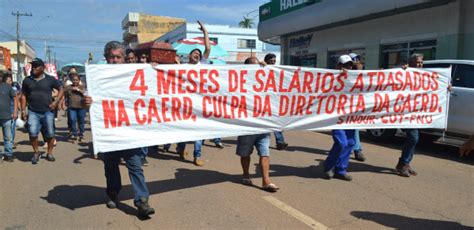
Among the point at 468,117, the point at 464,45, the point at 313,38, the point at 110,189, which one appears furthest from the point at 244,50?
the point at 110,189

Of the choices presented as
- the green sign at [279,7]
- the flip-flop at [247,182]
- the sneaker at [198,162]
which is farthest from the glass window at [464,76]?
the green sign at [279,7]

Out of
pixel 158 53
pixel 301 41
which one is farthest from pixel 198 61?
pixel 301 41

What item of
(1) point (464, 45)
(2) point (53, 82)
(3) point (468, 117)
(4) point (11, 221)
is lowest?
(4) point (11, 221)

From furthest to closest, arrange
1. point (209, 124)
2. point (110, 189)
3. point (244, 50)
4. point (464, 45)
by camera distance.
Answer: point (244, 50) < point (464, 45) < point (209, 124) < point (110, 189)

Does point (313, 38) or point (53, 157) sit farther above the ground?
point (313, 38)

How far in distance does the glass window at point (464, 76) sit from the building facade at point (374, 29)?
4188 millimetres

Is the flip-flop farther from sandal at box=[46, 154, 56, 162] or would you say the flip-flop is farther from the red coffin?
sandal at box=[46, 154, 56, 162]

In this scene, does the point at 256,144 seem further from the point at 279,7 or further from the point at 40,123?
the point at 279,7

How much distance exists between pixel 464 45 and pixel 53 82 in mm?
11922

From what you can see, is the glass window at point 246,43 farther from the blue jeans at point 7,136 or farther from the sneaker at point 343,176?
the sneaker at point 343,176

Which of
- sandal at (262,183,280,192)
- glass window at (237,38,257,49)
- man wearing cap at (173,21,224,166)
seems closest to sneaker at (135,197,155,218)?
sandal at (262,183,280,192)

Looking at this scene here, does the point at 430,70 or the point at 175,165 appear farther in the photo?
the point at 175,165

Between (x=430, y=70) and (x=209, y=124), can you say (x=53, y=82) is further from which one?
(x=430, y=70)

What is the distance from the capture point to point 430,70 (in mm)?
6145
